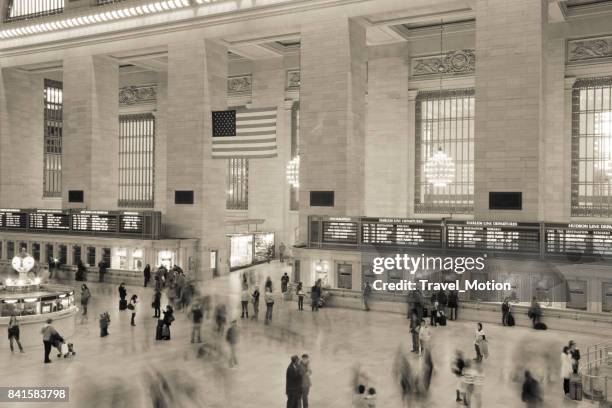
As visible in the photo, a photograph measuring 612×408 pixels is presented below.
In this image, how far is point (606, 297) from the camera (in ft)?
53.4

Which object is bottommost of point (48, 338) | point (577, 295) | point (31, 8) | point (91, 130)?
point (48, 338)

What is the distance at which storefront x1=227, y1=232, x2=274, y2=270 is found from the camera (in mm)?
28188

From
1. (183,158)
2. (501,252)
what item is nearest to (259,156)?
(183,158)

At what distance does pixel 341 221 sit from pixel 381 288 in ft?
9.33

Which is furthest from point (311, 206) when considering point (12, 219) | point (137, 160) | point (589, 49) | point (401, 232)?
point (137, 160)

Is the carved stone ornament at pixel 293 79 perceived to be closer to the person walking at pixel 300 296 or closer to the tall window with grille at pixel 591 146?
the tall window with grille at pixel 591 146

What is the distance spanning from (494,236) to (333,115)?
7935 millimetres

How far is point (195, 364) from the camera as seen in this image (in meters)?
12.6

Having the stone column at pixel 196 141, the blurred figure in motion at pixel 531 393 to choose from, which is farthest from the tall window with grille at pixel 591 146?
the blurred figure in motion at pixel 531 393

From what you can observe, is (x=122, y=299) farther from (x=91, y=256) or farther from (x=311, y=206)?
(x=91, y=256)

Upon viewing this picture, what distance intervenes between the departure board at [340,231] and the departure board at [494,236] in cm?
338

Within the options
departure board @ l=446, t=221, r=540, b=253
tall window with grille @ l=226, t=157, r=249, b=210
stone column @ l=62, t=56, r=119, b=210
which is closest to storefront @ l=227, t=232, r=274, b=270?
tall window with grille @ l=226, t=157, r=249, b=210

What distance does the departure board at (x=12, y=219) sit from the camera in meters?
28.9

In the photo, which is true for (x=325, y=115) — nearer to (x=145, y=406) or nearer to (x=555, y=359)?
(x=555, y=359)
